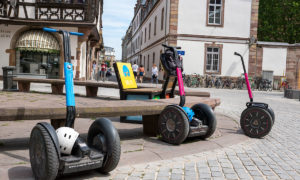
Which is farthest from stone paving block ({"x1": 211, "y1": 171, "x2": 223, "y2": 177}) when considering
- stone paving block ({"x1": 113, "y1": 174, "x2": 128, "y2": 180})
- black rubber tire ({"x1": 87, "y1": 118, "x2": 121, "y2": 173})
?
black rubber tire ({"x1": 87, "y1": 118, "x2": 121, "y2": 173})

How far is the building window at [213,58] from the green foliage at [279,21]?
1206 centimetres

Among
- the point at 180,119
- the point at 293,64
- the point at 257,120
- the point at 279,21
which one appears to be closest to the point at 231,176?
the point at 180,119

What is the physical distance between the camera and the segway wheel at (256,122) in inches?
200

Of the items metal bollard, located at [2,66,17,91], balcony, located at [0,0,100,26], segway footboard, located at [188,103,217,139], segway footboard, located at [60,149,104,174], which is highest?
balcony, located at [0,0,100,26]

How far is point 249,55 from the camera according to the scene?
2333 centimetres

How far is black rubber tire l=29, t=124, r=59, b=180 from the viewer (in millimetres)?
2639

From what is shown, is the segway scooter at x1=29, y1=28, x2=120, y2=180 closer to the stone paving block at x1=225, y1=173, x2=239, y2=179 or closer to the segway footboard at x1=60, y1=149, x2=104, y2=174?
the segway footboard at x1=60, y1=149, x2=104, y2=174

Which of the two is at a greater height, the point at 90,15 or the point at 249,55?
the point at 90,15

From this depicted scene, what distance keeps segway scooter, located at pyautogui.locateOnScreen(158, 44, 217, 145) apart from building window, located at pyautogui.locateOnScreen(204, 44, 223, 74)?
19.1m

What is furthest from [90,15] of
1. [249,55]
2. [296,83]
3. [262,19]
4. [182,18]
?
[262,19]

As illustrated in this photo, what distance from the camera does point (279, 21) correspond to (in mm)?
32344

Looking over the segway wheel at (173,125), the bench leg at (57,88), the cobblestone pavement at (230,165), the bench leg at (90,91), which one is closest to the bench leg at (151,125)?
the segway wheel at (173,125)

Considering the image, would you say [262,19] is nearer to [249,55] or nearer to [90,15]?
[249,55]

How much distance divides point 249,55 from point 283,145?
769 inches
